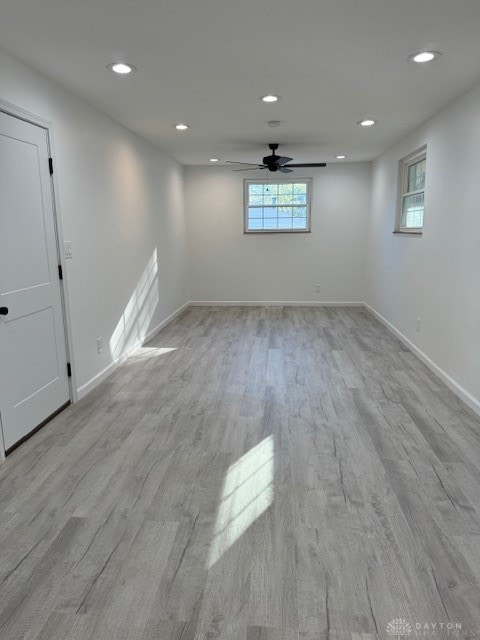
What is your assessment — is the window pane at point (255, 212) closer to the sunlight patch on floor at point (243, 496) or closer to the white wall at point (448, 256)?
the white wall at point (448, 256)

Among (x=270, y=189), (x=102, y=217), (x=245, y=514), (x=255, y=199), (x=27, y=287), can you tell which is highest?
(x=270, y=189)

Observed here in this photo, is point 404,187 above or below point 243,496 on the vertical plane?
above

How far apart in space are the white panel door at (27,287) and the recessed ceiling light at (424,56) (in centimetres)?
258

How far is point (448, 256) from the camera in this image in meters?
3.76

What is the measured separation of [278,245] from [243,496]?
228 inches

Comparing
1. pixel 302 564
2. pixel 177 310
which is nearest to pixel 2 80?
pixel 302 564

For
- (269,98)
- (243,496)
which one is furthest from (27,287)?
(269,98)

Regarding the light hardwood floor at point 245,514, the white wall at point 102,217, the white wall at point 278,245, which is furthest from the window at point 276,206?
the light hardwood floor at point 245,514

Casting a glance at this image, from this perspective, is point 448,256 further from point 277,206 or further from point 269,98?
point 277,206

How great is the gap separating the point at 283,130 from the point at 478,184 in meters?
2.30

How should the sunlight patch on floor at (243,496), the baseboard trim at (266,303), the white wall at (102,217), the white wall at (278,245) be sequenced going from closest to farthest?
the sunlight patch on floor at (243,496) < the white wall at (102,217) < the white wall at (278,245) < the baseboard trim at (266,303)

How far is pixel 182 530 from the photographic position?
1947mm

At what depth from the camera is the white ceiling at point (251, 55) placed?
2133 millimetres

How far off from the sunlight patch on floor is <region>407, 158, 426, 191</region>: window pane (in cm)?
382
